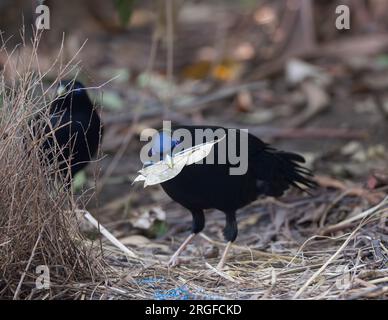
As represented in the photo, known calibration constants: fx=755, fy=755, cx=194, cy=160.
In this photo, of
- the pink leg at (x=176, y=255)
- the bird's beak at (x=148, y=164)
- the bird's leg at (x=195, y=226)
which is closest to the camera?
the bird's beak at (x=148, y=164)

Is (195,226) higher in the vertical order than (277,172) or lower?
lower

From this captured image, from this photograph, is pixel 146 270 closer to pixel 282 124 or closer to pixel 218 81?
pixel 282 124

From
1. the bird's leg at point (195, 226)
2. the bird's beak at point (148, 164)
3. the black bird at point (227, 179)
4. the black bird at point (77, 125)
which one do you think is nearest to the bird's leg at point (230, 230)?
the black bird at point (227, 179)

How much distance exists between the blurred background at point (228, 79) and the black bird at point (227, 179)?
1.86 ft

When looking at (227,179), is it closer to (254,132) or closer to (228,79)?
(254,132)

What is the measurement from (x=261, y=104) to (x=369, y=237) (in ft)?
11.2

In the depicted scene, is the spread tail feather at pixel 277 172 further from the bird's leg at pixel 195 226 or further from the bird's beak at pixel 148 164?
the bird's beak at pixel 148 164

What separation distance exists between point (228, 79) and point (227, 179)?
3.87 metres

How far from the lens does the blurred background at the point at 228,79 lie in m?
5.19

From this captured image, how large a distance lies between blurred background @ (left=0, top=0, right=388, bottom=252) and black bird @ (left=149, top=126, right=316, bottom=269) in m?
0.57

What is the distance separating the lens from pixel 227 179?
368cm

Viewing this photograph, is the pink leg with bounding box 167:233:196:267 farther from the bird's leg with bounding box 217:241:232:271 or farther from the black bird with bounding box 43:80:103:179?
the black bird with bounding box 43:80:103:179

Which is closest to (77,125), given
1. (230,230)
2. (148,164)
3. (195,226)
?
(148,164)

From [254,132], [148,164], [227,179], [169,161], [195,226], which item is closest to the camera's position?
[169,161]
